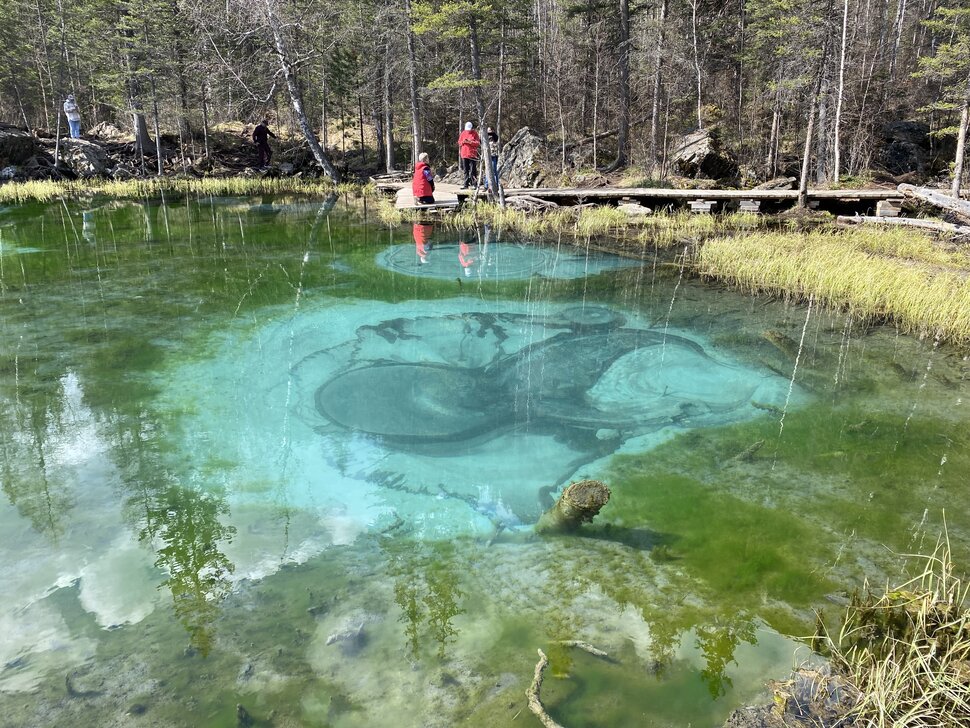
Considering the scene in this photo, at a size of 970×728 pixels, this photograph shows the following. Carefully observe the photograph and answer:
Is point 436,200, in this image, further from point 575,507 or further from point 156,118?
point 575,507

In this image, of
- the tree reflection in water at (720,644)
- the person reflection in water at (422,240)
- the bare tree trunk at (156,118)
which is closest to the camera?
the tree reflection in water at (720,644)

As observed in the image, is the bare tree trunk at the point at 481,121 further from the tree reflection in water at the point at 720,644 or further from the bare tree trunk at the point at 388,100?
the tree reflection in water at the point at 720,644

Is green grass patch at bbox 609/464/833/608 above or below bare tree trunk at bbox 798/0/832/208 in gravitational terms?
below

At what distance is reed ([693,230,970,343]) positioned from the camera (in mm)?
7699

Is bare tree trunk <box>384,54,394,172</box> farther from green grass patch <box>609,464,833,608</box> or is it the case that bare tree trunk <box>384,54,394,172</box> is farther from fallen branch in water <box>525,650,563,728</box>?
fallen branch in water <box>525,650,563,728</box>

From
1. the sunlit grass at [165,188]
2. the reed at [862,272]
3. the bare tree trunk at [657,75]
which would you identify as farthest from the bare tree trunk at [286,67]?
the reed at [862,272]

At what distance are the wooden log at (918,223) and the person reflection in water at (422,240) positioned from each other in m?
8.47

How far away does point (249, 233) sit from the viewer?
14070 mm

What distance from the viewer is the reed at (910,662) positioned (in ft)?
7.73

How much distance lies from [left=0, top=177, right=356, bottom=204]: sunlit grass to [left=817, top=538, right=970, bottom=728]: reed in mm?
20620

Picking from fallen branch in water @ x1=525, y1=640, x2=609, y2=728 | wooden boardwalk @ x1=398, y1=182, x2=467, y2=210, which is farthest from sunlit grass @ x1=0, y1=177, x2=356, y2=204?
fallen branch in water @ x1=525, y1=640, x2=609, y2=728

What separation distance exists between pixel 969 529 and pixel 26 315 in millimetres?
9496

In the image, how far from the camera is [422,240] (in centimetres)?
1319

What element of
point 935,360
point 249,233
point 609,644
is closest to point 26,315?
point 249,233
